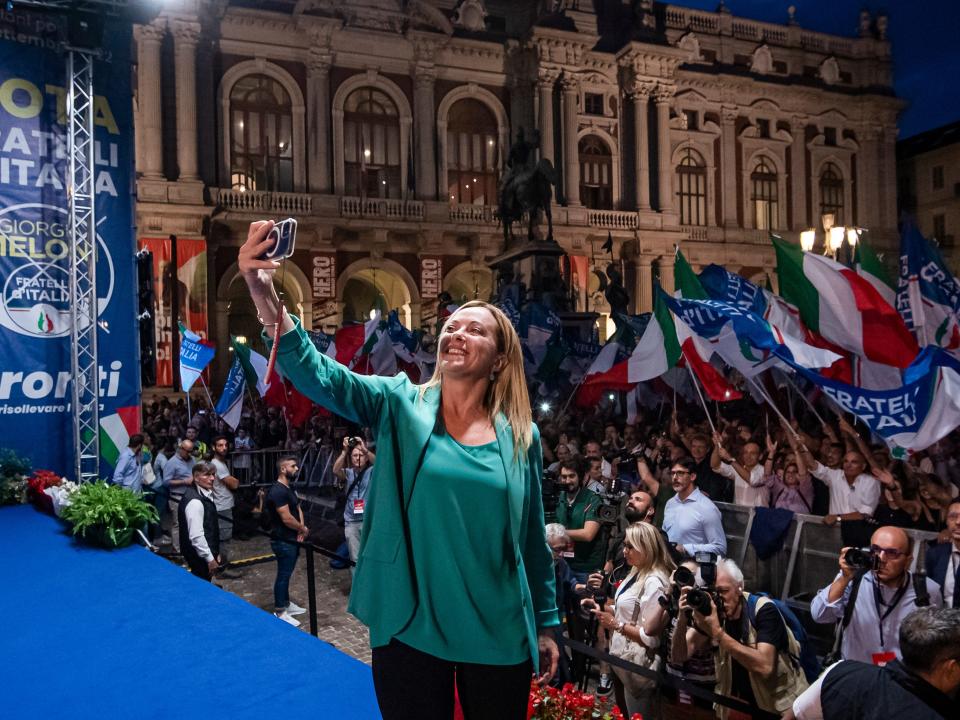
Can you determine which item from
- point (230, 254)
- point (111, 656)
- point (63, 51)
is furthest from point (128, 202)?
point (230, 254)

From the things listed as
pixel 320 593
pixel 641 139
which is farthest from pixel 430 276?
pixel 320 593

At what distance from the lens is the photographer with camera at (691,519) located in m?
6.47

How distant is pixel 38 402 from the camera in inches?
376

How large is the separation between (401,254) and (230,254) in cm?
631

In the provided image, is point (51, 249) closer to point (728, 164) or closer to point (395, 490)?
point (395, 490)

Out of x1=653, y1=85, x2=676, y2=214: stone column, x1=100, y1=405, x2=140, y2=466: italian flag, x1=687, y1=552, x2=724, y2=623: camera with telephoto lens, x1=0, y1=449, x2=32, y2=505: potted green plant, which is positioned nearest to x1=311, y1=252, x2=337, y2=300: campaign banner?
x1=653, y1=85, x2=676, y2=214: stone column

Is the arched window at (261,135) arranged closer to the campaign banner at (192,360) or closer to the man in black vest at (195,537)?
the campaign banner at (192,360)

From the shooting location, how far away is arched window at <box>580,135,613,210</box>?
34.7m

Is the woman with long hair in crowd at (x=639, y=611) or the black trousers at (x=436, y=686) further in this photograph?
the woman with long hair in crowd at (x=639, y=611)

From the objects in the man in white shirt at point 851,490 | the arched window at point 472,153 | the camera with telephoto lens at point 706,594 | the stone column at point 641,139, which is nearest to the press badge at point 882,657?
the camera with telephoto lens at point 706,594

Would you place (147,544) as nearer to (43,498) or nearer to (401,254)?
(43,498)

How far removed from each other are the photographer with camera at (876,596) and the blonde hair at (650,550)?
918mm

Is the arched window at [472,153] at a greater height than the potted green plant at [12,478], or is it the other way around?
the arched window at [472,153]

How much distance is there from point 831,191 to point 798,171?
259cm
